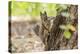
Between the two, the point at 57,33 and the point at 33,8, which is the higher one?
the point at 33,8

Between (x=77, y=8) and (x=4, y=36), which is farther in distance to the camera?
(x=77, y=8)

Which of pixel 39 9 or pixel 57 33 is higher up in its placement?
pixel 39 9

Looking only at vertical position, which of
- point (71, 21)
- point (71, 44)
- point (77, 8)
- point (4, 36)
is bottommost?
point (71, 44)

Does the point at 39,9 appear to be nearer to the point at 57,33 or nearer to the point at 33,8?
the point at 33,8

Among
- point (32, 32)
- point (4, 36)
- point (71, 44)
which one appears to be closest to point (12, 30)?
point (4, 36)

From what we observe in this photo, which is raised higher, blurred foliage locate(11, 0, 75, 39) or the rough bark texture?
blurred foliage locate(11, 0, 75, 39)

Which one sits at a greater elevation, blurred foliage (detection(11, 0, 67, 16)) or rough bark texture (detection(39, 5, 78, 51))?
blurred foliage (detection(11, 0, 67, 16))

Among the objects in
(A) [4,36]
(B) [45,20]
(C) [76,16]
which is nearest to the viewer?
(A) [4,36]

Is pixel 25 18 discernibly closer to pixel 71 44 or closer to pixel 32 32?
pixel 32 32

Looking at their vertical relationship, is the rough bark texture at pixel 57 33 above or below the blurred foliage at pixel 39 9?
below

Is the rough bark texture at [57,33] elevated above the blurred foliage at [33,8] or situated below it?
below

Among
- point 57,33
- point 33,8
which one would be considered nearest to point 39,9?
point 33,8
